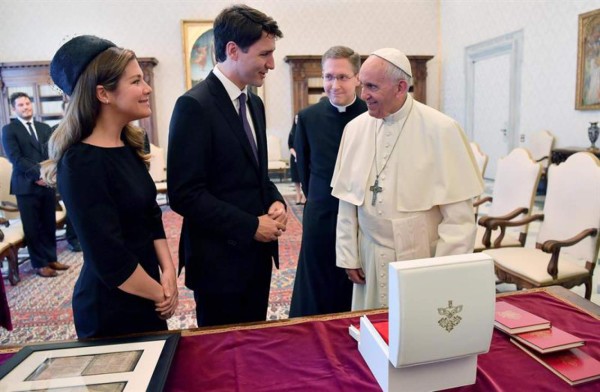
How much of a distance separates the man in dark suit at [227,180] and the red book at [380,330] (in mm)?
611

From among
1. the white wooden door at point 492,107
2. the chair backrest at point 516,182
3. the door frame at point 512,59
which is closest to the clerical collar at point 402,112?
the chair backrest at point 516,182

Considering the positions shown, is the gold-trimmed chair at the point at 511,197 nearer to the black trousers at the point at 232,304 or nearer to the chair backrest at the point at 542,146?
the black trousers at the point at 232,304

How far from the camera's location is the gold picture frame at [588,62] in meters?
6.76

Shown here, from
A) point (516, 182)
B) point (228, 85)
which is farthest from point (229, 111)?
point (516, 182)

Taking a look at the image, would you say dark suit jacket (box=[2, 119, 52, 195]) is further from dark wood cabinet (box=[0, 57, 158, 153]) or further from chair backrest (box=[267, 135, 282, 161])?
chair backrest (box=[267, 135, 282, 161])

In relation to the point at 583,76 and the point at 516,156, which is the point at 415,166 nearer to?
the point at 516,156

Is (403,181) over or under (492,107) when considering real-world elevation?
under

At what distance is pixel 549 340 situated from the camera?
1.33 metres

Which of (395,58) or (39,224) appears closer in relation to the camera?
(395,58)

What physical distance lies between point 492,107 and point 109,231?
9528 millimetres

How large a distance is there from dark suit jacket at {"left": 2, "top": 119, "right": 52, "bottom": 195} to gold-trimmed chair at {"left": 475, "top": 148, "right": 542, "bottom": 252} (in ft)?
14.0

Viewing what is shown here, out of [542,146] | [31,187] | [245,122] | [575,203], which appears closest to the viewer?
[245,122]

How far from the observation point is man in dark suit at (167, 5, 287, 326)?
1.79 m

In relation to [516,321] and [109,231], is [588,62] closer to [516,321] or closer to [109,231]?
[516,321]
